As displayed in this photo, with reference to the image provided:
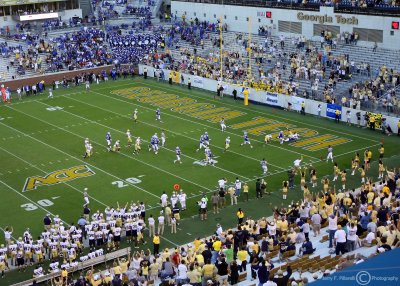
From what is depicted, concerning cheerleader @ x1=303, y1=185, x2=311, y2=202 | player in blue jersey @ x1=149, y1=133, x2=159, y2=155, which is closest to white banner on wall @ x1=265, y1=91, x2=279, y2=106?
player in blue jersey @ x1=149, y1=133, x2=159, y2=155

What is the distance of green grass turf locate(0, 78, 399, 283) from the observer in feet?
92.8

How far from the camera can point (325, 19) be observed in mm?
51781

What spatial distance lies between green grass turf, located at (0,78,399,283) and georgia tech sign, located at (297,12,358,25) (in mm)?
10770

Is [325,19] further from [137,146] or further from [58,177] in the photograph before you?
[58,177]

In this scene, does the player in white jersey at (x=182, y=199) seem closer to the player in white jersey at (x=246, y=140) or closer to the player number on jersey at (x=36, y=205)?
the player number on jersey at (x=36, y=205)

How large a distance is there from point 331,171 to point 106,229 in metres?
11.8

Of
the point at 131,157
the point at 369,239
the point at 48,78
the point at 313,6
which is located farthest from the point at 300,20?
the point at 369,239

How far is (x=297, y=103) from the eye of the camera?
141 feet

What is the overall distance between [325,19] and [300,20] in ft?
8.69

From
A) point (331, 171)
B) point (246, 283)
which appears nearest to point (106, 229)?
point (246, 283)

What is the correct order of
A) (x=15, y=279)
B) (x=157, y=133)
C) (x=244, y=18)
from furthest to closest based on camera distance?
(x=244, y=18)
(x=157, y=133)
(x=15, y=279)

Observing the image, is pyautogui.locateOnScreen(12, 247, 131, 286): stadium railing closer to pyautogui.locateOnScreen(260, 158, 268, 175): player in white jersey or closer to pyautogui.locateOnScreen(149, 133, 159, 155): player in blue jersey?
pyautogui.locateOnScreen(260, 158, 268, 175): player in white jersey

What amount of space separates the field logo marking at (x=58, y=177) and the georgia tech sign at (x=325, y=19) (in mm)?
24850

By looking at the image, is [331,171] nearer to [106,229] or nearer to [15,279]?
[106,229]
